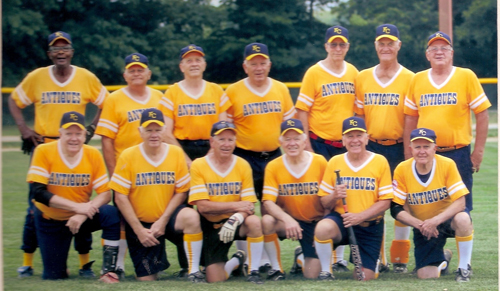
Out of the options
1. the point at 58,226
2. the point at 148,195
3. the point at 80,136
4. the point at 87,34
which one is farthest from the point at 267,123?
the point at 87,34

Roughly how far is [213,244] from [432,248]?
1511mm

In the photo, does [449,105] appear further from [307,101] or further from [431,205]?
[307,101]

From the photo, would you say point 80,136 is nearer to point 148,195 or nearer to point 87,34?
point 148,195

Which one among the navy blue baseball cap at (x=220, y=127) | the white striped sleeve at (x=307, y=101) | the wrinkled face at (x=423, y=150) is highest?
the white striped sleeve at (x=307, y=101)

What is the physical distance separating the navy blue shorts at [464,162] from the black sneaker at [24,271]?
3.10 metres

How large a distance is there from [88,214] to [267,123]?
1.50 metres

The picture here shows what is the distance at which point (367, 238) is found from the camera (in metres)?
4.35

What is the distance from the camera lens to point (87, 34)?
650 inches

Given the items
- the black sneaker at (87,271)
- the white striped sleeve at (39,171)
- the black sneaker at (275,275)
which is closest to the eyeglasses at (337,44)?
the black sneaker at (275,275)

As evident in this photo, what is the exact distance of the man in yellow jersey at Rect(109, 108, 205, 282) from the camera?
4301 mm

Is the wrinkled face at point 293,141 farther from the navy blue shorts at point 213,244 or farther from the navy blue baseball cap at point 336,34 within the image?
the navy blue baseball cap at point 336,34

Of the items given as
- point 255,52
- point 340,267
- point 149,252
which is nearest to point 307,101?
point 255,52

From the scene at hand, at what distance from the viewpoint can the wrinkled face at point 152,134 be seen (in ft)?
14.2

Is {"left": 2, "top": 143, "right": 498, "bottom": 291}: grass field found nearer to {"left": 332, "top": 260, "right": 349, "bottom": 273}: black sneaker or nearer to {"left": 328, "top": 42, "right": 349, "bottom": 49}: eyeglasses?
{"left": 332, "top": 260, "right": 349, "bottom": 273}: black sneaker
